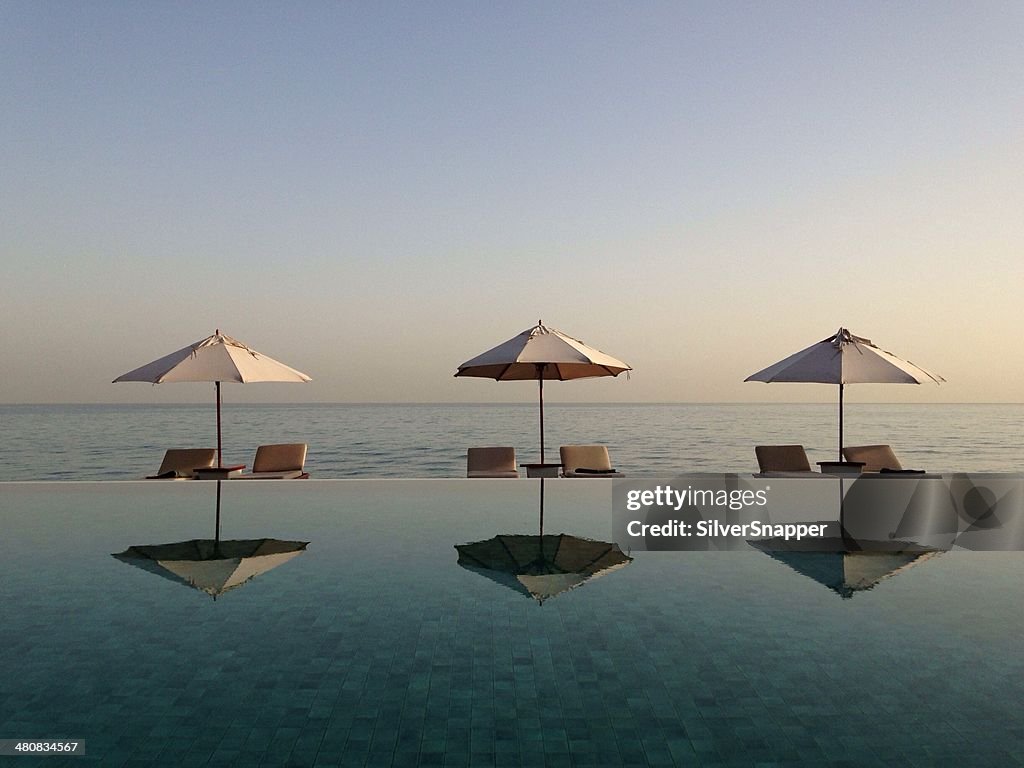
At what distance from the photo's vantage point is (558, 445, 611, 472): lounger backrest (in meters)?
10.5

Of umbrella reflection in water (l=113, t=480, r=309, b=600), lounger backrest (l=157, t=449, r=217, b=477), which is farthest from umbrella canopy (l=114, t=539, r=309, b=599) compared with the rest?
lounger backrest (l=157, t=449, r=217, b=477)

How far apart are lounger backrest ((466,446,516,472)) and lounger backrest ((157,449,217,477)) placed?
366 cm

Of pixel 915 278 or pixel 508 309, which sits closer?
pixel 915 278

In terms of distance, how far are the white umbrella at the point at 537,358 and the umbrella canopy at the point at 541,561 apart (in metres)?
2.92

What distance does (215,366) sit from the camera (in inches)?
383

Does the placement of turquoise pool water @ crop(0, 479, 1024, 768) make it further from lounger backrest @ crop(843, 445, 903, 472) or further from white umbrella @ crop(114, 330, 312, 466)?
lounger backrest @ crop(843, 445, 903, 472)

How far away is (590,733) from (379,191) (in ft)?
62.5

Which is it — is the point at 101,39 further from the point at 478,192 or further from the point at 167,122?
the point at 478,192

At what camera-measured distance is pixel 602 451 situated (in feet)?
35.4

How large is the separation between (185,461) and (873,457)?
32.3 feet

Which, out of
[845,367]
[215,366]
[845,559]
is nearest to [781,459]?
[845,367]

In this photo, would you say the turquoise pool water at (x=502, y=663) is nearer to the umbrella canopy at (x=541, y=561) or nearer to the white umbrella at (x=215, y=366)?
the umbrella canopy at (x=541, y=561)

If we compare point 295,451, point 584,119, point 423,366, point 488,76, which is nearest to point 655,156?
point 584,119

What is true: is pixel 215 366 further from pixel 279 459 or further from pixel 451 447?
pixel 451 447
